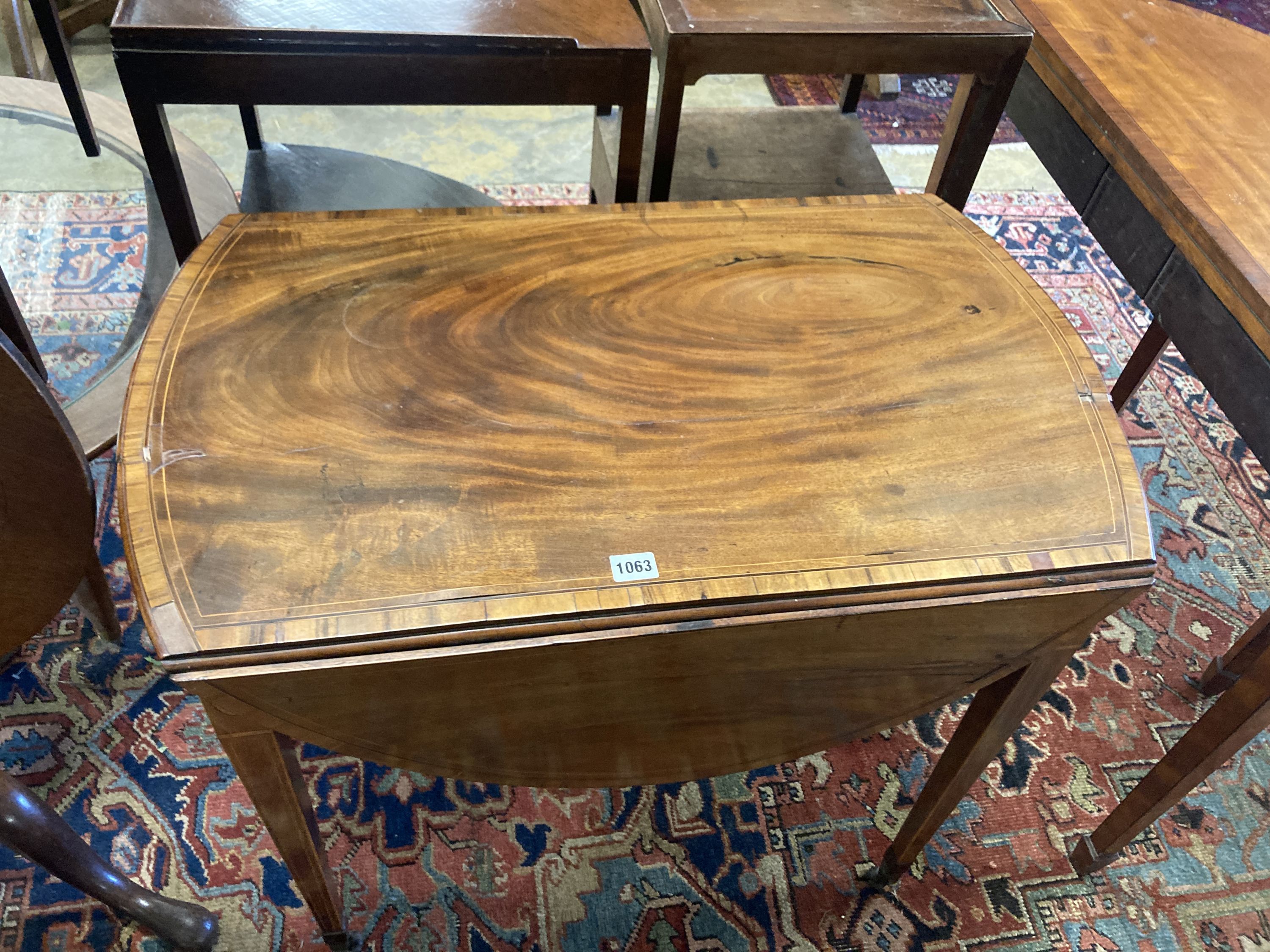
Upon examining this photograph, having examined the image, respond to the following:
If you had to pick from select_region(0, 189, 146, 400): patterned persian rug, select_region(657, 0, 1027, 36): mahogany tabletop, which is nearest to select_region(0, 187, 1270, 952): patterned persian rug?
select_region(0, 189, 146, 400): patterned persian rug

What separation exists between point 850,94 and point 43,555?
1.35 meters

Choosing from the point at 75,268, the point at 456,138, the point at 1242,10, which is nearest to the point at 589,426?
the point at 75,268

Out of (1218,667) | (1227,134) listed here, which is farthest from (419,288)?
(1218,667)

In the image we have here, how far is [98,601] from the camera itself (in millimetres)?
1193

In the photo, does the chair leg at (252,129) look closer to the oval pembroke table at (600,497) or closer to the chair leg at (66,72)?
the chair leg at (66,72)

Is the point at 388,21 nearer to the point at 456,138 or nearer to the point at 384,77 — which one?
the point at 384,77

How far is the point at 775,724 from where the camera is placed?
826 millimetres

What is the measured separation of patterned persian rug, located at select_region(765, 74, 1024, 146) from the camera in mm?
2328

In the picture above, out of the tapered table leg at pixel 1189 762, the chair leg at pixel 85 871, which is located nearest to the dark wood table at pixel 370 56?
the chair leg at pixel 85 871

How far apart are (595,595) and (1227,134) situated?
1.03 meters

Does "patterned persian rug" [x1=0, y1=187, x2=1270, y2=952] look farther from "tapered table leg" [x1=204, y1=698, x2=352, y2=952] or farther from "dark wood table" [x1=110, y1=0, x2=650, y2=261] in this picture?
"dark wood table" [x1=110, y1=0, x2=650, y2=261]

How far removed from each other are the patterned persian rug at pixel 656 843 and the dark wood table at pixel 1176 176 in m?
0.10

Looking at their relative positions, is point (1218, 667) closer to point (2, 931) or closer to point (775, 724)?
point (775, 724)

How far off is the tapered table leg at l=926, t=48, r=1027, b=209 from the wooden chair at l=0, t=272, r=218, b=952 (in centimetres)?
106
